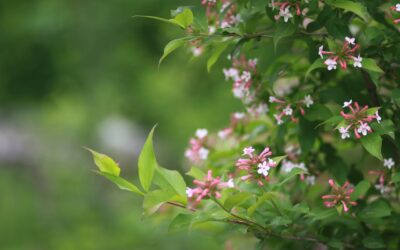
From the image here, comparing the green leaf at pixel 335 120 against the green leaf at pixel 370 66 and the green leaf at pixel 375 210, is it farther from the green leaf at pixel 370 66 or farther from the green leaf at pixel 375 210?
the green leaf at pixel 375 210

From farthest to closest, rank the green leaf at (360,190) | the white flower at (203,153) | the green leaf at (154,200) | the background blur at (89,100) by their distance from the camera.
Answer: the background blur at (89,100), the white flower at (203,153), the green leaf at (360,190), the green leaf at (154,200)

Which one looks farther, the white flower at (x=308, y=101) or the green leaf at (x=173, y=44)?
the white flower at (x=308, y=101)

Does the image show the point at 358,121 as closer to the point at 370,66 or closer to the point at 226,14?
the point at 370,66

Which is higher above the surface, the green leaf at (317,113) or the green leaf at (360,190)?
the green leaf at (317,113)

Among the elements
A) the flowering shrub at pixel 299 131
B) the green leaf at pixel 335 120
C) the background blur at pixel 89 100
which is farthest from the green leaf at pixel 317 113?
the background blur at pixel 89 100

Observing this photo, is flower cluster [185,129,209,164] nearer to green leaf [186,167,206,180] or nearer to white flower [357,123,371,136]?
green leaf [186,167,206,180]

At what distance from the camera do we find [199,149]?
2.98 meters

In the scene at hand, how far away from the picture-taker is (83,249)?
869cm

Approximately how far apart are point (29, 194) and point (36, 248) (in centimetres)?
287

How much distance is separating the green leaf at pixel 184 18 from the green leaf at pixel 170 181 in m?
0.44

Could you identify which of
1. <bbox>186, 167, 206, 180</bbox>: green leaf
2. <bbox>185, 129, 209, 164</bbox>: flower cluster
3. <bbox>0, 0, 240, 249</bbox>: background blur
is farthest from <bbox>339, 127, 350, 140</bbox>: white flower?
<bbox>0, 0, 240, 249</bbox>: background blur

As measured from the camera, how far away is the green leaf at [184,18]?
2217 mm

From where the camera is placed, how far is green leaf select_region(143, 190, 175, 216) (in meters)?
2.09

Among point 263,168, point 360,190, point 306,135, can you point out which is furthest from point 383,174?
point 263,168
